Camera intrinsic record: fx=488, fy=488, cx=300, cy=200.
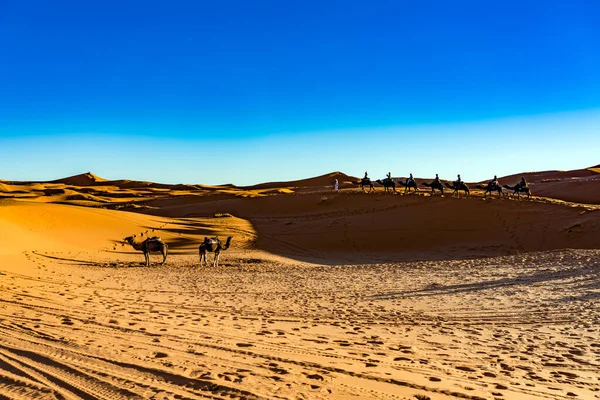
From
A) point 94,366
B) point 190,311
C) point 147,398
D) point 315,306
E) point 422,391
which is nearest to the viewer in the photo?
point 147,398

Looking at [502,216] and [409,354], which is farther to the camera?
[502,216]

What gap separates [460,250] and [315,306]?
1615cm

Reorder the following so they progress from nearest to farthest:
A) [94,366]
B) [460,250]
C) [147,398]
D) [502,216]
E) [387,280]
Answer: [147,398] < [94,366] < [387,280] < [460,250] < [502,216]

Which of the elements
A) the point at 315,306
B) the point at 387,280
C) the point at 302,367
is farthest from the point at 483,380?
the point at 387,280

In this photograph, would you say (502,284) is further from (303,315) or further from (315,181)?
(315,181)

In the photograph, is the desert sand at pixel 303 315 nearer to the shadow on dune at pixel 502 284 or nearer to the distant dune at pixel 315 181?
the shadow on dune at pixel 502 284

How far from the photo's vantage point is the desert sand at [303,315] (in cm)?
581

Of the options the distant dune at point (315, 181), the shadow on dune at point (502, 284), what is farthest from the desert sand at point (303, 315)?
the distant dune at point (315, 181)

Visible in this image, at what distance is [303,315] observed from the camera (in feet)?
34.1

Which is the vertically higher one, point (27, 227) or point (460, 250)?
point (27, 227)

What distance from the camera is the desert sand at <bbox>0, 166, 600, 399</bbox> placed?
5.81 metres

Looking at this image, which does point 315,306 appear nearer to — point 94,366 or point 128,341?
point 128,341

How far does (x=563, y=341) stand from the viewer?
26.8 feet

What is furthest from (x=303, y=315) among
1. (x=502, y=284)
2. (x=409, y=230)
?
(x=409, y=230)
